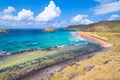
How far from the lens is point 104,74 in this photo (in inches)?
990

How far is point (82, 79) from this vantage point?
2520 centimetres

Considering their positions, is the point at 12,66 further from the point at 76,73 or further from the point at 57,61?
the point at 76,73

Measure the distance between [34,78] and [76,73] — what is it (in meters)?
8.18

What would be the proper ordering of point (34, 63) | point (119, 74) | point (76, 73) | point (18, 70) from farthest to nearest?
1. point (34, 63)
2. point (18, 70)
3. point (76, 73)
4. point (119, 74)

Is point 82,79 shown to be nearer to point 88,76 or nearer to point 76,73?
point 88,76

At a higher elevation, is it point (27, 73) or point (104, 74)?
point (104, 74)

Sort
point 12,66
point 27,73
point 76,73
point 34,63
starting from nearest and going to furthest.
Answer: point 76,73, point 27,73, point 12,66, point 34,63

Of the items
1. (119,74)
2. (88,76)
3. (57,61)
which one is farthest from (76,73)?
(57,61)

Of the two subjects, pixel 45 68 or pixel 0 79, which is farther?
pixel 45 68

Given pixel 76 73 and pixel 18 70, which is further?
pixel 18 70

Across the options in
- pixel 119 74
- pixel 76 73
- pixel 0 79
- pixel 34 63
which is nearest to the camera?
pixel 119 74

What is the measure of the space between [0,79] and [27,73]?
18.4 ft

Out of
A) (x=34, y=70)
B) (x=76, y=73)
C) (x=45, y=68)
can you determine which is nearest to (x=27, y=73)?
(x=34, y=70)

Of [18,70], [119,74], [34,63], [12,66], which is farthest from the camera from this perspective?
[34,63]
